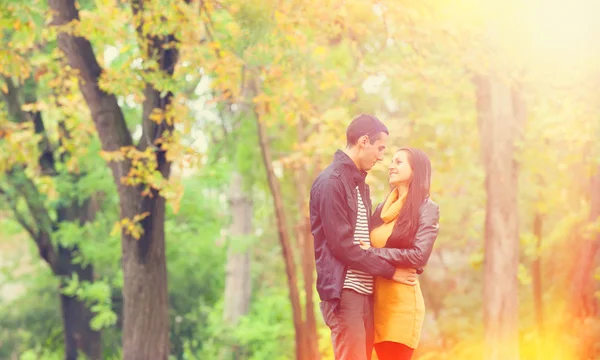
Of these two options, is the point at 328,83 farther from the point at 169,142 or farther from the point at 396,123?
the point at 396,123

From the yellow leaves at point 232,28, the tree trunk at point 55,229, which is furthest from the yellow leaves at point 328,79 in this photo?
the tree trunk at point 55,229

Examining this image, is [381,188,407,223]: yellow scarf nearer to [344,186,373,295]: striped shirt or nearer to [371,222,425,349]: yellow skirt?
[344,186,373,295]: striped shirt

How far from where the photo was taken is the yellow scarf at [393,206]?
5293mm

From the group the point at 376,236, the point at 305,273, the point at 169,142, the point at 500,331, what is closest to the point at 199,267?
the point at 305,273

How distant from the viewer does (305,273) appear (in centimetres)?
1658

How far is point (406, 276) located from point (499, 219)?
7.70 metres

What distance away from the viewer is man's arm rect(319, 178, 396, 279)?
199 inches

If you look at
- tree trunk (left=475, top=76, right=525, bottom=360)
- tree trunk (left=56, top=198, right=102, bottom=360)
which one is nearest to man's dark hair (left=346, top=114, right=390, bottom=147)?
tree trunk (left=475, top=76, right=525, bottom=360)

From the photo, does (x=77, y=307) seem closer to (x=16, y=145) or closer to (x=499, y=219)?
(x=16, y=145)

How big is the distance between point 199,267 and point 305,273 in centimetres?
487

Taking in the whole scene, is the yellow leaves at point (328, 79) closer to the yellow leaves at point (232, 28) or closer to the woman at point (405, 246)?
the yellow leaves at point (232, 28)

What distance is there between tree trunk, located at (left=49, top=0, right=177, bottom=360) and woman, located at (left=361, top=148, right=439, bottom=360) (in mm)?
4641

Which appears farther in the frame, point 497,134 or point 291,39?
point 497,134

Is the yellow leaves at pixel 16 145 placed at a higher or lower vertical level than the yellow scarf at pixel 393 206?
higher
